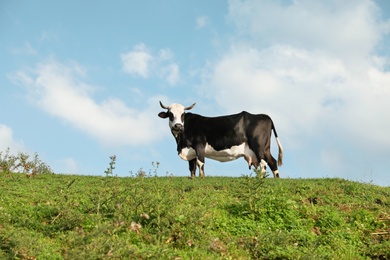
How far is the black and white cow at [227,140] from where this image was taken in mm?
17016

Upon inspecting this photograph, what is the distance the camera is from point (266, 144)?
17.3 metres

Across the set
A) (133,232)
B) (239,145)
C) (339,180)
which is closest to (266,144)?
(239,145)

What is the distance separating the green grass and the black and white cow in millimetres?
5522

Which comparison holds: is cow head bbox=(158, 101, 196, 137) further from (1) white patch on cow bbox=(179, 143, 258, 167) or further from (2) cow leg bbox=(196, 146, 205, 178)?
(2) cow leg bbox=(196, 146, 205, 178)

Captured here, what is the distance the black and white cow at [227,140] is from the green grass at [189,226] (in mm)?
5522

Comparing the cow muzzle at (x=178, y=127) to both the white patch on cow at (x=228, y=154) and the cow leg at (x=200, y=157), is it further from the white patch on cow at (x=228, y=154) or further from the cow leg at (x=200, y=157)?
the cow leg at (x=200, y=157)

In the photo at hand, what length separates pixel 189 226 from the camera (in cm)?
811

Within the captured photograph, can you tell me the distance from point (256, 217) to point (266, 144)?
8.15 m

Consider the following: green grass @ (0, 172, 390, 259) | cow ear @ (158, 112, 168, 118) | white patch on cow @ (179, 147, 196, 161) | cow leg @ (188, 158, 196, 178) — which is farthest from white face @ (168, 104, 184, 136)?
green grass @ (0, 172, 390, 259)

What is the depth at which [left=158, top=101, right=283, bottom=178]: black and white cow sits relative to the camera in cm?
1702

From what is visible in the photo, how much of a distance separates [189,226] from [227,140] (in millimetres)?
9068

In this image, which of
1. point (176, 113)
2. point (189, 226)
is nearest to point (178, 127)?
point (176, 113)

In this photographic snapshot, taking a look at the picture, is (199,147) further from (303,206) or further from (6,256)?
(6,256)

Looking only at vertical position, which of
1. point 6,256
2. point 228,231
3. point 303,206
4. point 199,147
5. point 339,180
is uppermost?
point 199,147
